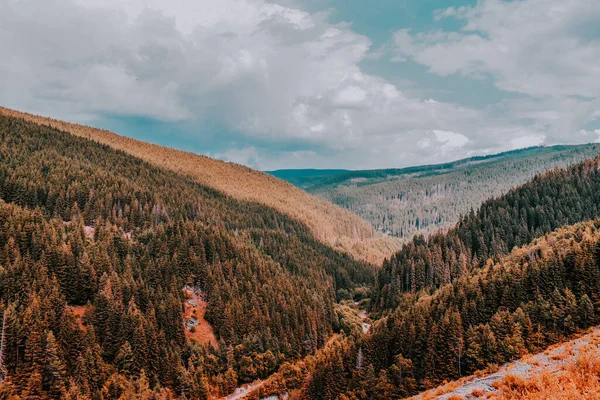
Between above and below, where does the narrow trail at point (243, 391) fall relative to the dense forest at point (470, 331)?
below

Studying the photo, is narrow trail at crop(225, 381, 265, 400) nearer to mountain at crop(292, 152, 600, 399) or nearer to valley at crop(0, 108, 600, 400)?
valley at crop(0, 108, 600, 400)

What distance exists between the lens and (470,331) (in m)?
82.8

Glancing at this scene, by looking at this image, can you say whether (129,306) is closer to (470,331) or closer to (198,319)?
(198,319)

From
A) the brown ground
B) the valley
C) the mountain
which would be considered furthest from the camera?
the brown ground

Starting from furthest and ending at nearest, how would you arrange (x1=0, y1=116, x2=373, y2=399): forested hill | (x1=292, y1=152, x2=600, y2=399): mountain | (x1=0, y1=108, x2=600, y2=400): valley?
1. (x1=0, y1=116, x2=373, y2=399): forested hill
2. (x1=0, y1=108, x2=600, y2=400): valley
3. (x1=292, y1=152, x2=600, y2=399): mountain

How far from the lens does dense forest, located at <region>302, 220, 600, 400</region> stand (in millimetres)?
76250

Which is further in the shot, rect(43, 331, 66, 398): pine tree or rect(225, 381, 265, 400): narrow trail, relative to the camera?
rect(225, 381, 265, 400): narrow trail

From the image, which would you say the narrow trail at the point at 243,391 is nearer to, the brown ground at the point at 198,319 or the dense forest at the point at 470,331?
the brown ground at the point at 198,319

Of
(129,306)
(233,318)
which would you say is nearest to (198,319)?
(233,318)

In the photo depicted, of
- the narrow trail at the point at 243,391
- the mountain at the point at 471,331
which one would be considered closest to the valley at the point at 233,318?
the mountain at the point at 471,331

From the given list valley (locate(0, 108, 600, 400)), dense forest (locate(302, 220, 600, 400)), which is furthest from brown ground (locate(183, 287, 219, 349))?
dense forest (locate(302, 220, 600, 400))

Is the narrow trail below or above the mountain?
below

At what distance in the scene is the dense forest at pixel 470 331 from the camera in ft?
250

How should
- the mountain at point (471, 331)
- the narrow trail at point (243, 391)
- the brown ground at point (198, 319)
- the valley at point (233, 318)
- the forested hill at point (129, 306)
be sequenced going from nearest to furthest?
the mountain at point (471, 331) → the valley at point (233, 318) → the forested hill at point (129, 306) → the narrow trail at point (243, 391) → the brown ground at point (198, 319)
